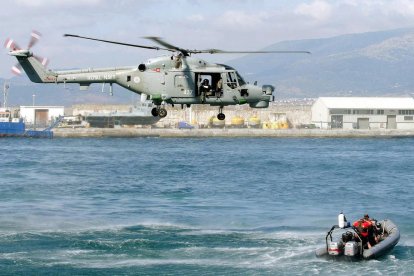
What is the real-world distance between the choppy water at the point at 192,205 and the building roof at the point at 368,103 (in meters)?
25.0

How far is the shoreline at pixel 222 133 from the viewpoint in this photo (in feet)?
424

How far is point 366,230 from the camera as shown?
3809 centimetres

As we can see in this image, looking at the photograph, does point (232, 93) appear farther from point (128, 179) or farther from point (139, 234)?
point (128, 179)

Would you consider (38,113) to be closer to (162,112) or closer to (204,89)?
(204,89)

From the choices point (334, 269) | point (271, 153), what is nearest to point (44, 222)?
point (334, 269)

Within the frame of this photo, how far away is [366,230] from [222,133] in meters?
93.3

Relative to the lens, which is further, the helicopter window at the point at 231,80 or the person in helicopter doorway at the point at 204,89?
the helicopter window at the point at 231,80

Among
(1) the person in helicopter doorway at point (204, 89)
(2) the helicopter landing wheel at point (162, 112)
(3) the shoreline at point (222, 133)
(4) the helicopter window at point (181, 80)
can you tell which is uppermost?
(4) the helicopter window at point (181, 80)

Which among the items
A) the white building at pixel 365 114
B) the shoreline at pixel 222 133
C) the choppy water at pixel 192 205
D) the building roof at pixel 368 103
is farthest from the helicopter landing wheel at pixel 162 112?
the building roof at pixel 368 103

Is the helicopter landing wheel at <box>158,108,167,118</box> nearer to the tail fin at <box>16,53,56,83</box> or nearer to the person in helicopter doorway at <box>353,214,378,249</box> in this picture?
the tail fin at <box>16,53,56,83</box>

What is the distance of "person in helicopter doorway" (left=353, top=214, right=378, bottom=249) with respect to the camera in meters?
37.7

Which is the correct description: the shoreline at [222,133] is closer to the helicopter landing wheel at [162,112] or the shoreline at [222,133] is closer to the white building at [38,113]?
the white building at [38,113]

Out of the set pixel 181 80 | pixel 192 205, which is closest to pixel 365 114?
pixel 192 205

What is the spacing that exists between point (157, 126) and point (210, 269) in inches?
4144
